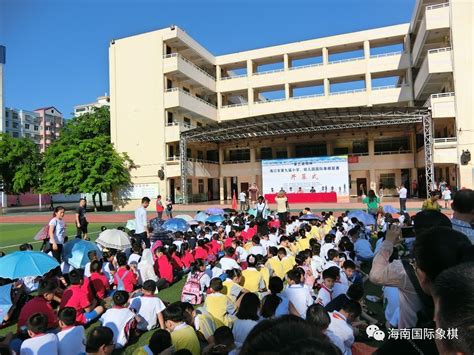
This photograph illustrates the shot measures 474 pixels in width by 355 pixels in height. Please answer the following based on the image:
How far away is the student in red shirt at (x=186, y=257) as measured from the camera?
771 cm

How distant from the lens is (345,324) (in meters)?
3.37

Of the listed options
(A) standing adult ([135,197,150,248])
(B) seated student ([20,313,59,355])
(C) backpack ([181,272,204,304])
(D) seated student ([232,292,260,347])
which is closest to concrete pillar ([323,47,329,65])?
A: (A) standing adult ([135,197,150,248])

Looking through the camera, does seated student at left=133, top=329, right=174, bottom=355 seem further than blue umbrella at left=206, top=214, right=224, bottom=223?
No

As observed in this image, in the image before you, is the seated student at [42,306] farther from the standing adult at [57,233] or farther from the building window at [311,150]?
the building window at [311,150]

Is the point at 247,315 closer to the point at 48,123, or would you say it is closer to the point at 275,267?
the point at 275,267

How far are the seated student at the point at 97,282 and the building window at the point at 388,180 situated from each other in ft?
93.6

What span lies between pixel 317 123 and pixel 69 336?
24415 millimetres

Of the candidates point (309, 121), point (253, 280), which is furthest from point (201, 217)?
point (309, 121)

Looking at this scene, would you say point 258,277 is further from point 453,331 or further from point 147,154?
point 147,154

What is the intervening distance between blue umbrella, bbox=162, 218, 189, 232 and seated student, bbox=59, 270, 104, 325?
507 centimetres

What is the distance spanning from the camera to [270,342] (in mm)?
890

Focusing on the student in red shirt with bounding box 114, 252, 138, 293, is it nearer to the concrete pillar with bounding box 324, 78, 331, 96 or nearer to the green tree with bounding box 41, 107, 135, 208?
the green tree with bounding box 41, 107, 135, 208

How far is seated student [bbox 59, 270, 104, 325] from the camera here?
16.3ft

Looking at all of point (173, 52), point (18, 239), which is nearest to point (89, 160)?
point (173, 52)
